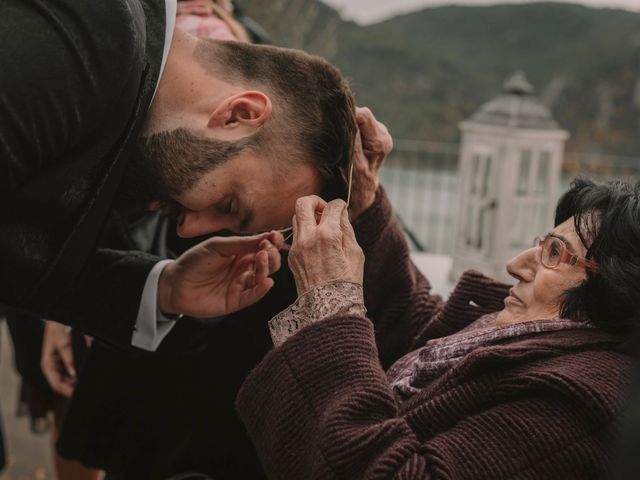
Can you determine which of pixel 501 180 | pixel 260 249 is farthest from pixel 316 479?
pixel 501 180

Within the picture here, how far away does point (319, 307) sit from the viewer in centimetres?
161

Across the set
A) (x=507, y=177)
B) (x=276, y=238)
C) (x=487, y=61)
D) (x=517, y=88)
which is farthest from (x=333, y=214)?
(x=487, y=61)

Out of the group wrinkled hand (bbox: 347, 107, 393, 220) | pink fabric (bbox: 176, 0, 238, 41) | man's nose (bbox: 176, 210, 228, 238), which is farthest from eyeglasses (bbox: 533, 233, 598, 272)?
pink fabric (bbox: 176, 0, 238, 41)

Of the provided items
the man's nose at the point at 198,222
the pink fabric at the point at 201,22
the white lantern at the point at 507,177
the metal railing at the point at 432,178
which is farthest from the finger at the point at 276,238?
the metal railing at the point at 432,178

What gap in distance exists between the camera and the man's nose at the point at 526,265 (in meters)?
1.81

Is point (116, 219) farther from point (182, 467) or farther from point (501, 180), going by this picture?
point (501, 180)

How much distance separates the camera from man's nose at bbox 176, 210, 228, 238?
1973mm

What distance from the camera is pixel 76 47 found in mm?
1404

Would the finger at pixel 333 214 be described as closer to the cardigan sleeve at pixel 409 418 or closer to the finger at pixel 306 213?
the finger at pixel 306 213

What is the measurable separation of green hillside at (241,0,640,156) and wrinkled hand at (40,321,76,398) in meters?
8.47

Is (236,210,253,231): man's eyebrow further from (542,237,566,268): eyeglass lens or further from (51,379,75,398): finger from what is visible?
(51,379,75,398): finger

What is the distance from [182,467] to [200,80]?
1024mm

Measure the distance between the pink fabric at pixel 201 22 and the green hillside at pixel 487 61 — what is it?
8.40m

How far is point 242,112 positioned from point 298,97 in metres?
0.15
